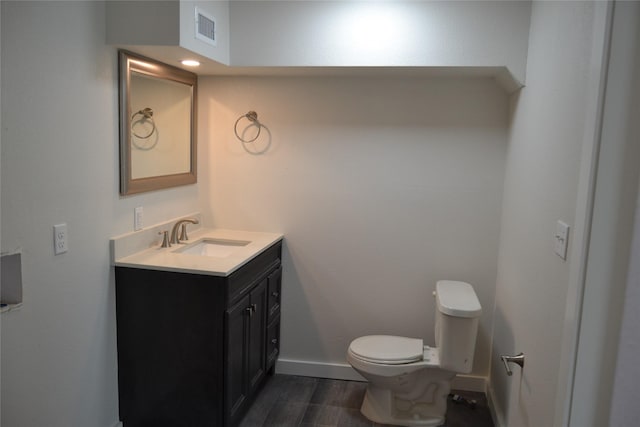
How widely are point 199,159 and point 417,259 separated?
1497 millimetres

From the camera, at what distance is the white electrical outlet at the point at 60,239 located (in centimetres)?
196

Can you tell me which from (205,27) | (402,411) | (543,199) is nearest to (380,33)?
(205,27)

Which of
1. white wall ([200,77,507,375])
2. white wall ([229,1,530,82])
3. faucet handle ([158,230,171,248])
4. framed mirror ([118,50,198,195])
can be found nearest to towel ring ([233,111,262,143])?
white wall ([200,77,507,375])

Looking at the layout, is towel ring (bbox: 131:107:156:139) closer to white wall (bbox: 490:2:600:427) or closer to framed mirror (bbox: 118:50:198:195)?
framed mirror (bbox: 118:50:198:195)

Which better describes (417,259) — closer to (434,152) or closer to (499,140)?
(434,152)

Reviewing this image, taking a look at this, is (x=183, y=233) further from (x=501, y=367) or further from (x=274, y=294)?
(x=501, y=367)

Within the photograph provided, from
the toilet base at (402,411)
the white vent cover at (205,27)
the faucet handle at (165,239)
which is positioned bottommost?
the toilet base at (402,411)

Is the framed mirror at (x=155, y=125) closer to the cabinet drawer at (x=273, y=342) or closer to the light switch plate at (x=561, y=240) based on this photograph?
the cabinet drawer at (x=273, y=342)

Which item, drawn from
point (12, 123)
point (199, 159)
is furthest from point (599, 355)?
point (199, 159)

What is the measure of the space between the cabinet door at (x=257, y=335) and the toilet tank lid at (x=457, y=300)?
962 mm

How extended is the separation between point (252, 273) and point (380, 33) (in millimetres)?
1407

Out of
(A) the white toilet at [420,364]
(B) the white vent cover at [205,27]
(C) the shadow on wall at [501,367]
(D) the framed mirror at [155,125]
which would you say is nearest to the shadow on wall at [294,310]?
(A) the white toilet at [420,364]

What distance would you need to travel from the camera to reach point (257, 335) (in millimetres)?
2797

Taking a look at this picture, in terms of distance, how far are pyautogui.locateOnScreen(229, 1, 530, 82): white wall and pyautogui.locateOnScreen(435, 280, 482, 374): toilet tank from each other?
1.16 m
